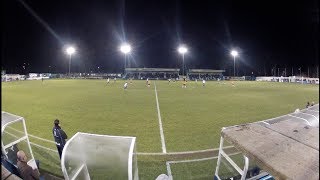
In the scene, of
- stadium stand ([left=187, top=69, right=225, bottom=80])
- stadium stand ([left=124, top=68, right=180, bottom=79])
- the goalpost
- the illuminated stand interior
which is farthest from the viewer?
stadium stand ([left=187, top=69, right=225, bottom=80])

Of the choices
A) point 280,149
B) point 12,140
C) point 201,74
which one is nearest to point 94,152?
point 280,149

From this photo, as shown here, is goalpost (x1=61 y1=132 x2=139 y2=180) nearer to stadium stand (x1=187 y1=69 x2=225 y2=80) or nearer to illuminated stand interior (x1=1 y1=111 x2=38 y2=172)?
illuminated stand interior (x1=1 y1=111 x2=38 y2=172)

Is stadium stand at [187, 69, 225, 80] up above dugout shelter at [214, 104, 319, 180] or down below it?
above

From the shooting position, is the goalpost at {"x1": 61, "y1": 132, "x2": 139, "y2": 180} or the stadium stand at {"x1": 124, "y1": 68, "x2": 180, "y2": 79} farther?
the stadium stand at {"x1": 124, "y1": 68, "x2": 180, "y2": 79}

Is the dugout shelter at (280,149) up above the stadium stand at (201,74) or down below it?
below

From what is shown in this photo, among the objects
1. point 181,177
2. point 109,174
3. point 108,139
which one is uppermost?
point 108,139

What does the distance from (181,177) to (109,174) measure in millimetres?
2916

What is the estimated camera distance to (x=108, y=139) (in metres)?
4.50

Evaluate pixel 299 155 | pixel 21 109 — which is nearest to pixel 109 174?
pixel 299 155

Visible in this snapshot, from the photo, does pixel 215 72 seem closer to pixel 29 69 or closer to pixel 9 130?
pixel 29 69

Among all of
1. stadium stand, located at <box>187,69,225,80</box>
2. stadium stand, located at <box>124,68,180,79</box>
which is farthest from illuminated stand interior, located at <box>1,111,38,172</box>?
stadium stand, located at <box>187,69,225,80</box>

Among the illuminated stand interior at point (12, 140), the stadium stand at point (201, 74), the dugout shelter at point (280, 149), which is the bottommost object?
the illuminated stand interior at point (12, 140)

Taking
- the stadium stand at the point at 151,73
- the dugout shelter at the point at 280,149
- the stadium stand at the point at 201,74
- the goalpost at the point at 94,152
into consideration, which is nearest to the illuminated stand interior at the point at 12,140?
the goalpost at the point at 94,152

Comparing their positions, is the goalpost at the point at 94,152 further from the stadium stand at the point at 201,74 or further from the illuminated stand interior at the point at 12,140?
the stadium stand at the point at 201,74
